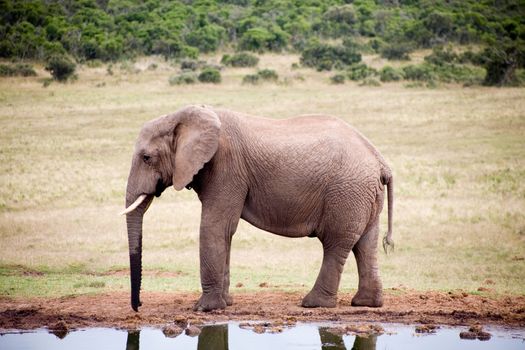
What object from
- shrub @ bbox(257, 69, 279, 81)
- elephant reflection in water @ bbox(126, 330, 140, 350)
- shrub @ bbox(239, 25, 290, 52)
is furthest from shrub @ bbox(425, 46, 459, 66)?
elephant reflection in water @ bbox(126, 330, 140, 350)

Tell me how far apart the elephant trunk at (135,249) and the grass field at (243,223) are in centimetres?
278

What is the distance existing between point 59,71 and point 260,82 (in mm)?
9473

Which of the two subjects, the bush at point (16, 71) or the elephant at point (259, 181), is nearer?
the elephant at point (259, 181)

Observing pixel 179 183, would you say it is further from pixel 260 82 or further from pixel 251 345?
pixel 260 82

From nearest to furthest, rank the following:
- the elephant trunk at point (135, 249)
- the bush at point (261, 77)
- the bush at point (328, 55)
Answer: the elephant trunk at point (135, 249)
the bush at point (261, 77)
the bush at point (328, 55)

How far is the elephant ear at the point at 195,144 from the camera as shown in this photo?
1083 cm

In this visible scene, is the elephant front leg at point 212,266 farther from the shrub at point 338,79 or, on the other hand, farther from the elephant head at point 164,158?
the shrub at point 338,79

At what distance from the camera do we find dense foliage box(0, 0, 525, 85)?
49.8 meters

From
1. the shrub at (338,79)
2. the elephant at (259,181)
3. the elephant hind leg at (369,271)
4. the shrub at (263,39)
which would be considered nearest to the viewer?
the elephant at (259,181)

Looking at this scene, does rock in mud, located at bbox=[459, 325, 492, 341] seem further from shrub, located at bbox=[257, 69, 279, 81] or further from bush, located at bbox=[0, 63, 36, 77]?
bush, located at bbox=[0, 63, 36, 77]

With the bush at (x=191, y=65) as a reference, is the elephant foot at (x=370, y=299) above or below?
above

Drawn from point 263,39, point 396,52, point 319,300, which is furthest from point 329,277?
point 263,39

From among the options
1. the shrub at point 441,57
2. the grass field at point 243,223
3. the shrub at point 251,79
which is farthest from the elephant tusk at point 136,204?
the shrub at point 441,57

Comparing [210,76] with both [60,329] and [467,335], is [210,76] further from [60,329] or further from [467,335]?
[467,335]
